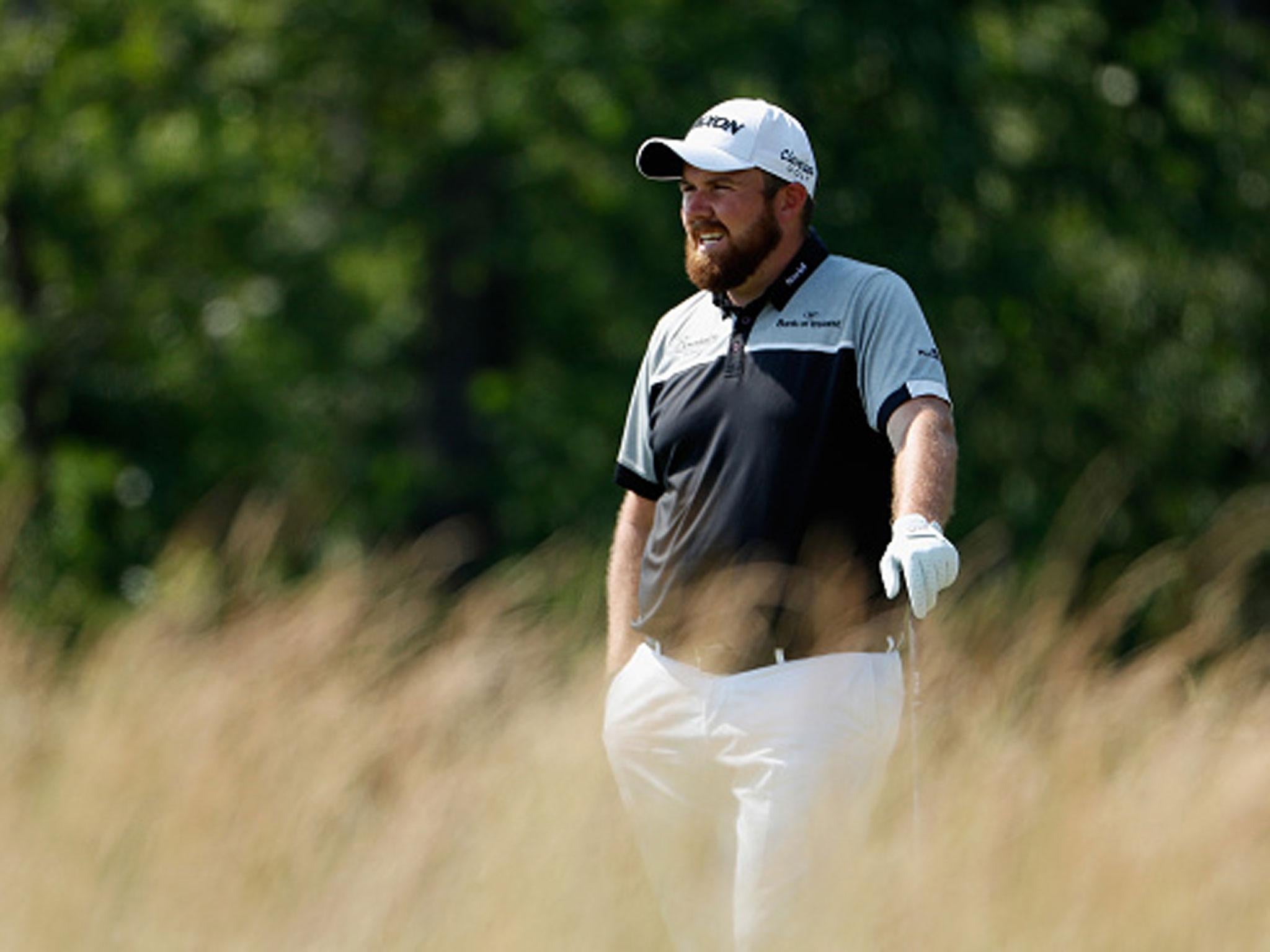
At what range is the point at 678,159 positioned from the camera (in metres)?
4.30

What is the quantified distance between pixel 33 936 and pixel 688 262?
1.77 m

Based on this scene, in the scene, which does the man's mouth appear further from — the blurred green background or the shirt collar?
the blurred green background

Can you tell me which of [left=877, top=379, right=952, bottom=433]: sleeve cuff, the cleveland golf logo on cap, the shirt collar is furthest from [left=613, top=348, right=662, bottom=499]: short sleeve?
[left=877, top=379, right=952, bottom=433]: sleeve cuff

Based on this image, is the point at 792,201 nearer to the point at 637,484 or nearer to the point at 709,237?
the point at 709,237

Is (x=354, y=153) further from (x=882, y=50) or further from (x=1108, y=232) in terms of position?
(x=1108, y=232)

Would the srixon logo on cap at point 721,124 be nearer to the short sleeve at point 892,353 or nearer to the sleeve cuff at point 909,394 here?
the short sleeve at point 892,353

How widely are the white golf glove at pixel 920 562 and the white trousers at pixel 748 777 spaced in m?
0.31

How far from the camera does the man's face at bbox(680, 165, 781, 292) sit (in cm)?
418

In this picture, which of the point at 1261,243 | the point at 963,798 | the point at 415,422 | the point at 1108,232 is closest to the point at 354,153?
the point at 415,422

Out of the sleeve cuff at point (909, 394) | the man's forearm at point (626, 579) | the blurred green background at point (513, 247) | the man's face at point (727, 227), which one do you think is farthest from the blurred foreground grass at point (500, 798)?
the blurred green background at point (513, 247)

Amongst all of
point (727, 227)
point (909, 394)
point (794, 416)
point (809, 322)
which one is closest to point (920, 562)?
point (909, 394)

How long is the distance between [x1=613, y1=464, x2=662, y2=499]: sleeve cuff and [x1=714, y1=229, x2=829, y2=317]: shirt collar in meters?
0.42

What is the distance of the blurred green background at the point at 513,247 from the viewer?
1227 cm

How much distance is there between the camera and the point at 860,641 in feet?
13.5
